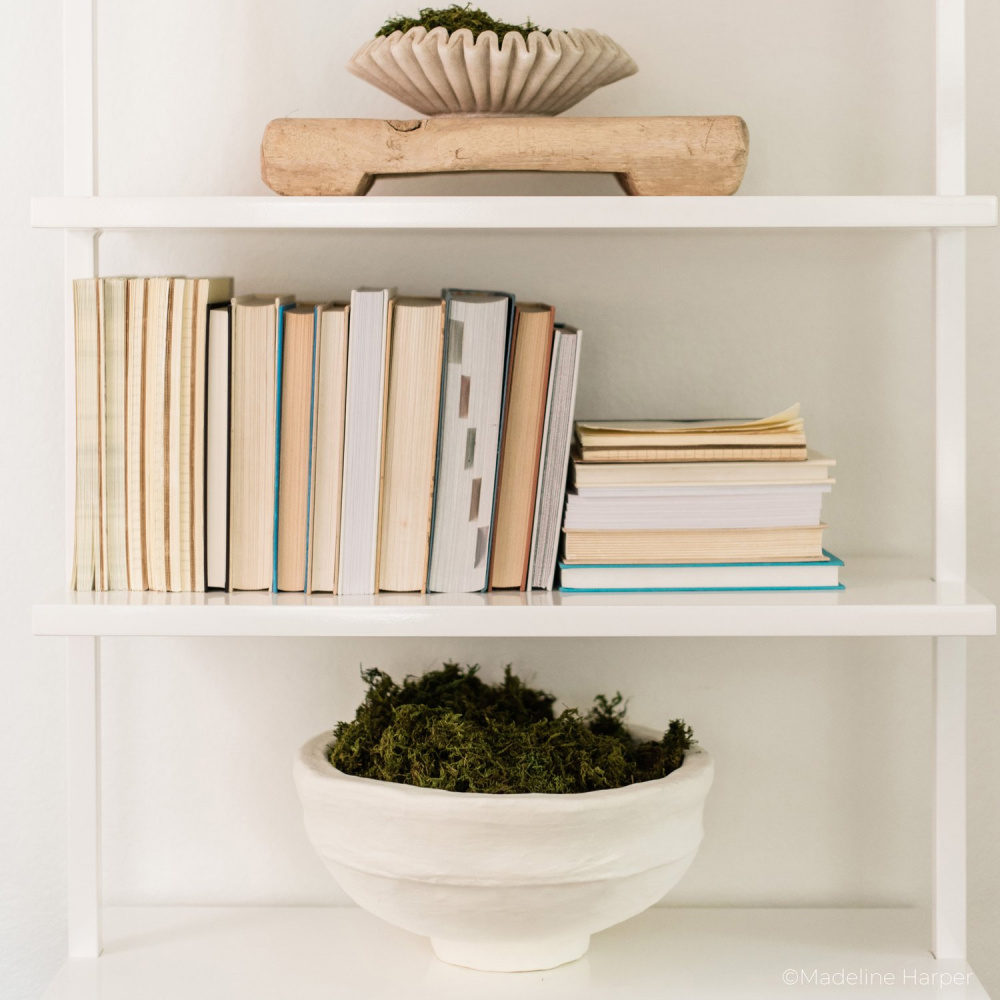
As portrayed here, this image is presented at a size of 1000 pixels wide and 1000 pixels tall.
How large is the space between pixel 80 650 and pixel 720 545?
0.56m

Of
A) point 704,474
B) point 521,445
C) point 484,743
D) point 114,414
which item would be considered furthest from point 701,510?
point 114,414

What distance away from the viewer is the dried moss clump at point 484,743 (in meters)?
0.86

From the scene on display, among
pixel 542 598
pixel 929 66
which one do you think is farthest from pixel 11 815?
pixel 929 66

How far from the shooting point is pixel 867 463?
1062 mm

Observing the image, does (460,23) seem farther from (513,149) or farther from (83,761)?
(83,761)

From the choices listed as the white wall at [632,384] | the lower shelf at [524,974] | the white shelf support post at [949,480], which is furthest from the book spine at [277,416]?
the white shelf support post at [949,480]

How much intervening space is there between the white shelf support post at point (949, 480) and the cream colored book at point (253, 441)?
0.55m

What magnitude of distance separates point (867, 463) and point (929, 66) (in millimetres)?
388

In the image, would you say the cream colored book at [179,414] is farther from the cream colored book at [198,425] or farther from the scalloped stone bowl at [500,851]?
the scalloped stone bowl at [500,851]

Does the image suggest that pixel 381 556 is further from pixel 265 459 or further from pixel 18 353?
pixel 18 353

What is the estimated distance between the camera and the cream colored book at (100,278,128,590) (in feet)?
2.81

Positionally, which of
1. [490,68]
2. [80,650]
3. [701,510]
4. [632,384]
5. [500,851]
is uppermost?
[490,68]

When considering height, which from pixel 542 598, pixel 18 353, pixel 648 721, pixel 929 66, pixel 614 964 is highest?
pixel 929 66

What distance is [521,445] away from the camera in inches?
35.4
